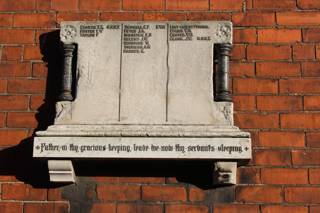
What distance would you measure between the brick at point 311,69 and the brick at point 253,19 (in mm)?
324

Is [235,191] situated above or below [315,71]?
below

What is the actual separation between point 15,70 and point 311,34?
1768 millimetres

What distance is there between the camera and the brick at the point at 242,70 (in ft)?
12.3

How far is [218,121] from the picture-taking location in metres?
3.58

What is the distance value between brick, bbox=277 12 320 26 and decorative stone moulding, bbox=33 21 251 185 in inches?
13.5

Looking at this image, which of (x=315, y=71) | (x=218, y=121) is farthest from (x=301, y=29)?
(x=218, y=121)

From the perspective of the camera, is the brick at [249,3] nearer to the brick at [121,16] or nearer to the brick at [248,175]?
the brick at [121,16]

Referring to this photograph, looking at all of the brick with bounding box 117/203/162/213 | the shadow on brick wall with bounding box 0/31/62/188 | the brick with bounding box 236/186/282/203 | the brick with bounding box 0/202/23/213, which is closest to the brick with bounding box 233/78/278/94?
the brick with bounding box 236/186/282/203

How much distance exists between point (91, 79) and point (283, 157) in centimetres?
117

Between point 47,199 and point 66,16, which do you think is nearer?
point 47,199

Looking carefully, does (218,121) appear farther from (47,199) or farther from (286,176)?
(47,199)

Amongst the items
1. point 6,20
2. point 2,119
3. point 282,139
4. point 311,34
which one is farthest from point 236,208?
point 6,20

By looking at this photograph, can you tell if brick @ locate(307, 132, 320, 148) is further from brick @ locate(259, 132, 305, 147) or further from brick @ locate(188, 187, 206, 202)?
brick @ locate(188, 187, 206, 202)

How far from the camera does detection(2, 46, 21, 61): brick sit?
12.7 ft
